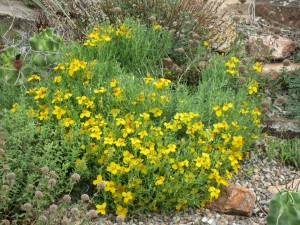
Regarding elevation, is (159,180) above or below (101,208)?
above

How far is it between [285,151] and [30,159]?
77.7 inches

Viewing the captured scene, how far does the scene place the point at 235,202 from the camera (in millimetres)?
3865

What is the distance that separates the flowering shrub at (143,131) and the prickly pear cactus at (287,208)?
51 centimetres

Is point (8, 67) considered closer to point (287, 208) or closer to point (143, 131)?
point (143, 131)

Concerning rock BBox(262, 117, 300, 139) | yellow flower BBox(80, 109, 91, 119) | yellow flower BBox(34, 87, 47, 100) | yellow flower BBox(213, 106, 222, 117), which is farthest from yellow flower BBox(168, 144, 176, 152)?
rock BBox(262, 117, 300, 139)

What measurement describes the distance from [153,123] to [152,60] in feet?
4.02

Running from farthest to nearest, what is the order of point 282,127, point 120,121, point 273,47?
point 273,47
point 282,127
point 120,121

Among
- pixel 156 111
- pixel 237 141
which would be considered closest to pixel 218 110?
pixel 237 141

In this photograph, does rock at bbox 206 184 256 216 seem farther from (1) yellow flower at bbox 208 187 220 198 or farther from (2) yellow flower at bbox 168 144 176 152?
(2) yellow flower at bbox 168 144 176 152

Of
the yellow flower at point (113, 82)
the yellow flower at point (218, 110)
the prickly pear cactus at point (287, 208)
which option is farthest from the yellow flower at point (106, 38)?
the prickly pear cactus at point (287, 208)

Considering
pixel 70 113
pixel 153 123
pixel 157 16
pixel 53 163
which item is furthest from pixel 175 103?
pixel 157 16

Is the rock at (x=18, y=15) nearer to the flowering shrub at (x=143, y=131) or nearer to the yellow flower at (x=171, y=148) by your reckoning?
the flowering shrub at (x=143, y=131)

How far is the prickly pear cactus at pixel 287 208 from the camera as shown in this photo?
10.5ft

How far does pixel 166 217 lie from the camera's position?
378 cm
